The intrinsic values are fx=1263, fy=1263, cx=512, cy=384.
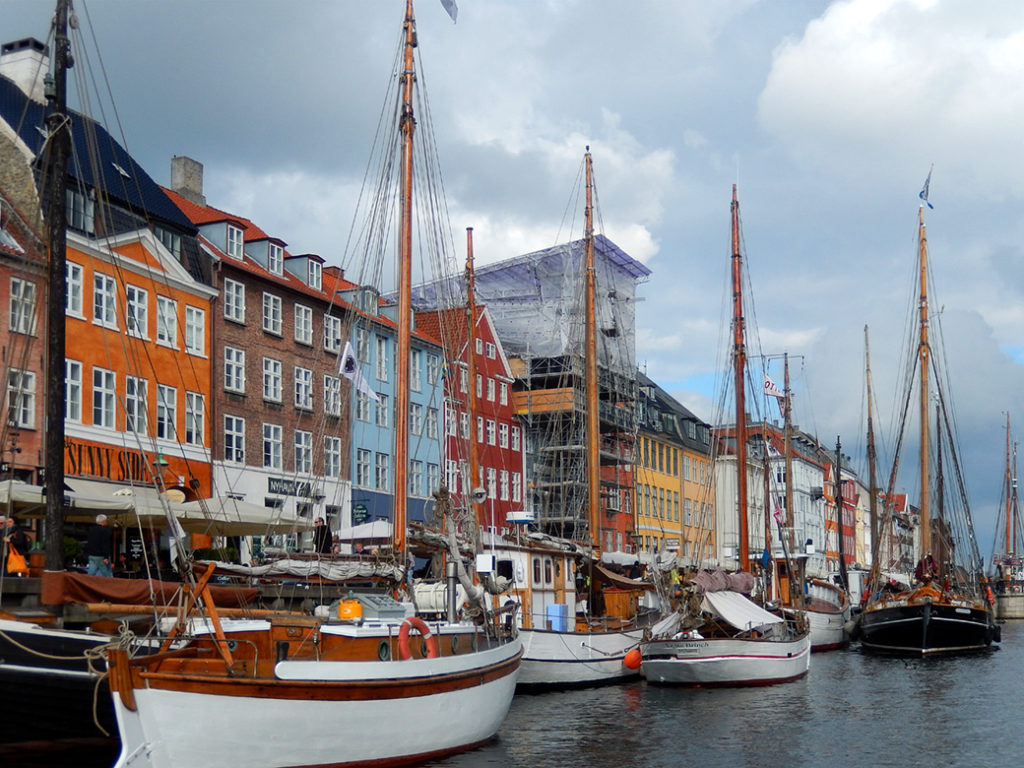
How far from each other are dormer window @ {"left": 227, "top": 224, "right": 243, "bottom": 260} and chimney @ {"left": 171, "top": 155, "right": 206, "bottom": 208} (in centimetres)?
375

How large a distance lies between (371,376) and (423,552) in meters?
20.1

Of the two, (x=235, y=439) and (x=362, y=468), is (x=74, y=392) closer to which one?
(x=235, y=439)

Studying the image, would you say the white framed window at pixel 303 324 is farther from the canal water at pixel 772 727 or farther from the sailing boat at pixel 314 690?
the sailing boat at pixel 314 690

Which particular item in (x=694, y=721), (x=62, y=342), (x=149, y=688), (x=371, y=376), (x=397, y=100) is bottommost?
(x=694, y=721)

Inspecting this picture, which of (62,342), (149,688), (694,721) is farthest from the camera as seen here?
(694,721)

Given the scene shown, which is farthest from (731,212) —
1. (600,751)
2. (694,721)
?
(600,751)

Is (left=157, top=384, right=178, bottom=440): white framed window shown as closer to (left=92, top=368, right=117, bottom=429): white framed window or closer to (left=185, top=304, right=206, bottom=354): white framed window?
(left=185, top=304, right=206, bottom=354): white framed window

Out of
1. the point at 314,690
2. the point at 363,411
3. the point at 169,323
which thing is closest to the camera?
the point at 314,690

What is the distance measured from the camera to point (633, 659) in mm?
32312

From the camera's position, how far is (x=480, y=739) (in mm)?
21781

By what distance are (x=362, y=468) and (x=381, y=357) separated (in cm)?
495

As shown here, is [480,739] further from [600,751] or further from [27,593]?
[27,593]

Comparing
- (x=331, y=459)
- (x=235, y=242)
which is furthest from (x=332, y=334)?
(x=235, y=242)

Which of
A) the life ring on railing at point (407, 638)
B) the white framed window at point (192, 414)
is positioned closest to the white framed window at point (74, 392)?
the white framed window at point (192, 414)
